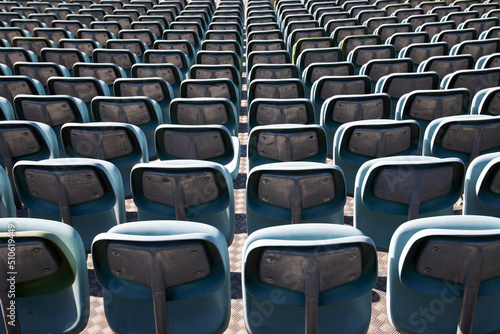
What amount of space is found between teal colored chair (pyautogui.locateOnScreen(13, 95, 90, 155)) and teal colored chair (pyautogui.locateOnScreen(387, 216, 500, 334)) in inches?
104

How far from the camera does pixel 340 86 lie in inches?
150

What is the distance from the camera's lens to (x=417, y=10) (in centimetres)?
770

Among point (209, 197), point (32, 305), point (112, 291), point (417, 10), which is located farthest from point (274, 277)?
point (417, 10)

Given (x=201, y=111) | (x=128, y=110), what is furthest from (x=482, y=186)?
(x=128, y=110)

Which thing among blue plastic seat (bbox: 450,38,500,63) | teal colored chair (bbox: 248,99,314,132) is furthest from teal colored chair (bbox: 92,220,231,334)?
blue plastic seat (bbox: 450,38,500,63)

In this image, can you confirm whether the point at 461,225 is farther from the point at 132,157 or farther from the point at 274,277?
the point at 132,157

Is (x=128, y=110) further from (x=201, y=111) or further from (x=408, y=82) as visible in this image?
(x=408, y=82)

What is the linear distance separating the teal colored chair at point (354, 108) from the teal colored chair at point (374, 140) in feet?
1.68

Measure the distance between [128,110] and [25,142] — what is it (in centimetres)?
81

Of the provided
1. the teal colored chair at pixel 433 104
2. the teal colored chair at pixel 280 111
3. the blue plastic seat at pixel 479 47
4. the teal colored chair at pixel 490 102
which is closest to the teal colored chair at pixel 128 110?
the teal colored chair at pixel 280 111

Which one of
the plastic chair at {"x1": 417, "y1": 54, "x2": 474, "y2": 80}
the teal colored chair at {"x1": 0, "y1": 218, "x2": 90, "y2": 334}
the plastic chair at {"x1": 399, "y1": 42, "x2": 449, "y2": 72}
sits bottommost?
the teal colored chair at {"x1": 0, "y1": 218, "x2": 90, "y2": 334}

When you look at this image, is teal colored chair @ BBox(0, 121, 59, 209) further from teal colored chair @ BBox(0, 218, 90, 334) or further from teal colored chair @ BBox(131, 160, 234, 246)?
teal colored chair @ BBox(0, 218, 90, 334)

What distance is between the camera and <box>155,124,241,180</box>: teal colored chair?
272cm

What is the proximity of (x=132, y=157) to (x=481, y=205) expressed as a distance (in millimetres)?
2093
